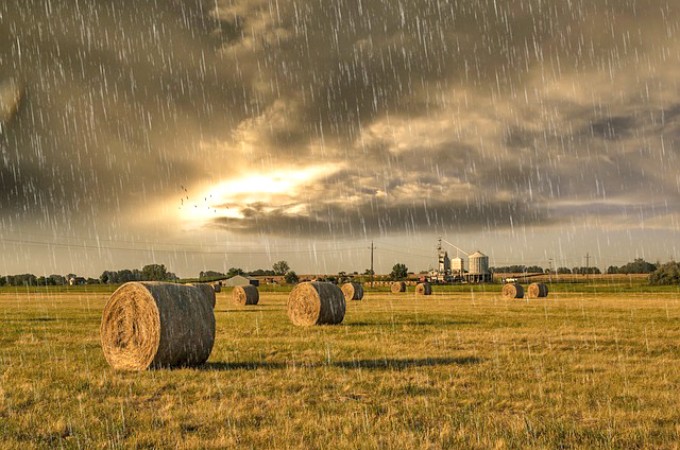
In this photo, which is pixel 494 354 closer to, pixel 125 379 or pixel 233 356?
pixel 233 356

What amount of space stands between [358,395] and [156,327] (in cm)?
560

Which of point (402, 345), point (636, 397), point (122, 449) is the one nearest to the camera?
point (122, 449)

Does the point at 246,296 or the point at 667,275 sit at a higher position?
the point at 246,296

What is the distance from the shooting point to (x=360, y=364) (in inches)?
502

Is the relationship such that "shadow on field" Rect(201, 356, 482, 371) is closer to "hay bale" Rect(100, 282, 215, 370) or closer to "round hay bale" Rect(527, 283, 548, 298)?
"hay bale" Rect(100, 282, 215, 370)

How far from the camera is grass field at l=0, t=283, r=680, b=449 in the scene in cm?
717

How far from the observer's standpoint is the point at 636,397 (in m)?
9.47

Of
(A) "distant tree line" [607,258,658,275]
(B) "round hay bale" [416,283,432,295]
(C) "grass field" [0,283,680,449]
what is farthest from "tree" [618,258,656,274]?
(C) "grass field" [0,283,680,449]

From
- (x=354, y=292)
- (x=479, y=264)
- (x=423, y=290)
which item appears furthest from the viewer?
(x=479, y=264)

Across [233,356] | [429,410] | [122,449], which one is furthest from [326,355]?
[122,449]

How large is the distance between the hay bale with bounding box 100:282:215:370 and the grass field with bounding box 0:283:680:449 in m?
0.52

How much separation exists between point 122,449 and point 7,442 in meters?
1.47

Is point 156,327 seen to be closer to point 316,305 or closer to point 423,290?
point 316,305

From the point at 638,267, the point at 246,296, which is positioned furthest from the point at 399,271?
the point at 246,296
